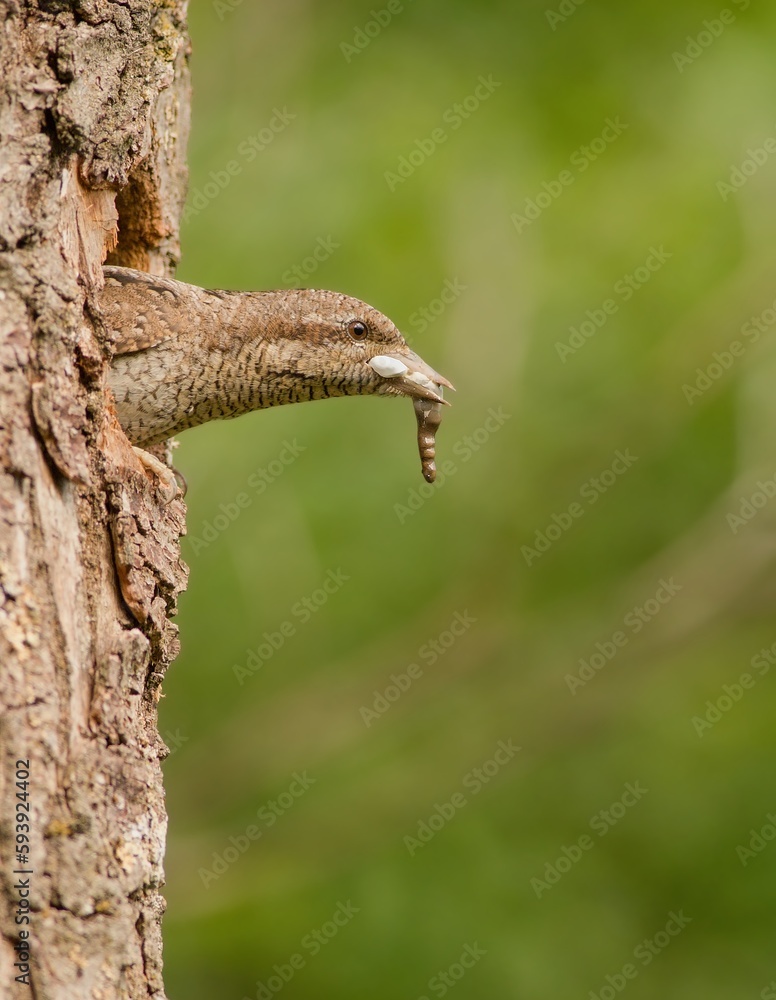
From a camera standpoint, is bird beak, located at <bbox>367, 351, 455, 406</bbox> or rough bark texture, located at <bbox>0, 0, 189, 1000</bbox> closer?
rough bark texture, located at <bbox>0, 0, 189, 1000</bbox>

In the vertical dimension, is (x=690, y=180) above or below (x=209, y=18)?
above

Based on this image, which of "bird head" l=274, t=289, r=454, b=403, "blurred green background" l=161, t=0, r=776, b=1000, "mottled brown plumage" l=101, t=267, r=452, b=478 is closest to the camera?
"mottled brown plumage" l=101, t=267, r=452, b=478

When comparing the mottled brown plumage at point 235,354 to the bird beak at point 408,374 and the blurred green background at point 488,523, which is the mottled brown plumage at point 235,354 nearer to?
the bird beak at point 408,374

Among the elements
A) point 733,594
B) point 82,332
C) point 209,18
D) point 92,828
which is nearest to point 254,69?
point 209,18

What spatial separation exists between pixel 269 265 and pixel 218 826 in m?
4.02

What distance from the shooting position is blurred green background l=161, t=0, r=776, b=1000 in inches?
315

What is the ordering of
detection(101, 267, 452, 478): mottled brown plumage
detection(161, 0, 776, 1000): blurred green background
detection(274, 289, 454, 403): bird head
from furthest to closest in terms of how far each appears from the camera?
detection(161, 0, 776, 1000): blurred green background → detection(274, 289, 454, 403): bird head → detection(101, 267, 452, 478): mottled brown plumage

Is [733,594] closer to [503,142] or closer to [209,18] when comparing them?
[503,142]

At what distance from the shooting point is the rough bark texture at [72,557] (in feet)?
8.49

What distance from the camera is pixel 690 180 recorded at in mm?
8719

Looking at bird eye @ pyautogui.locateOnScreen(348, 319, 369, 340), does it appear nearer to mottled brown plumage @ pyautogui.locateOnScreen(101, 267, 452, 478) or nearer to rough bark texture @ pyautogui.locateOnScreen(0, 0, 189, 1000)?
mottled brown plumage @ pyautogui.locateOnScreen(101, 267, 452, 478)

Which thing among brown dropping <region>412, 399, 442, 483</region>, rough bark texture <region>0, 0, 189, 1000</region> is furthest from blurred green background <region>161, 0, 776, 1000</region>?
rough bark texture <region>0, 0, 189, 1000</region>

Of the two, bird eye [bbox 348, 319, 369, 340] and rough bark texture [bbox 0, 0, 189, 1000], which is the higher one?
bird eye [bbox 348, 319, 369, 340]

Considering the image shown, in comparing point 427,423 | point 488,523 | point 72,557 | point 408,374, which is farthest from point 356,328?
point 488,523
